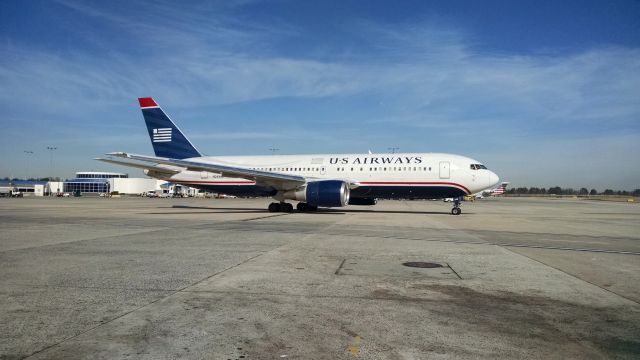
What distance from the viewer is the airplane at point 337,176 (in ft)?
80.4

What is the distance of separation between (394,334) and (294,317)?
1.21 m

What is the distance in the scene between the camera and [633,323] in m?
4.75

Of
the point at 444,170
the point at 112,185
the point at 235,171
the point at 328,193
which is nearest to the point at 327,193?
the point at 328,193

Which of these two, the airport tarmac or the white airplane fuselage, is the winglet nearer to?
the white airplane fuselage

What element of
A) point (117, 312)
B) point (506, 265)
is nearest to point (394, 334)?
point (117, 312)

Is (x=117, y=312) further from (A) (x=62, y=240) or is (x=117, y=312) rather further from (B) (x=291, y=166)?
(B) (x=291, y=166)

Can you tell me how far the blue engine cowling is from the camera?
23.3 meters

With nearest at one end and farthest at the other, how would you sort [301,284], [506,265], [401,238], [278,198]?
[301,284] → [506,265] → [401,238] → [278,198]

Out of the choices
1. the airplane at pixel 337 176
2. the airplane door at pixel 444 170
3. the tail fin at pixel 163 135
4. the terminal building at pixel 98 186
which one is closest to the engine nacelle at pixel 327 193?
the airplane at pixel 337 176

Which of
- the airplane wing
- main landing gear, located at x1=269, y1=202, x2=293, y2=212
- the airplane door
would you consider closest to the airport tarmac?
the airplane wing

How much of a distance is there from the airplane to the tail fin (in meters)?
1.75

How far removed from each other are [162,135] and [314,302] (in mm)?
28648

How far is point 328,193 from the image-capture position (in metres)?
23.4

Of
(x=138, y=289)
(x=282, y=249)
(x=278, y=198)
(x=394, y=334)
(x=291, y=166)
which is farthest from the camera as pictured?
(x=291, y=166)
